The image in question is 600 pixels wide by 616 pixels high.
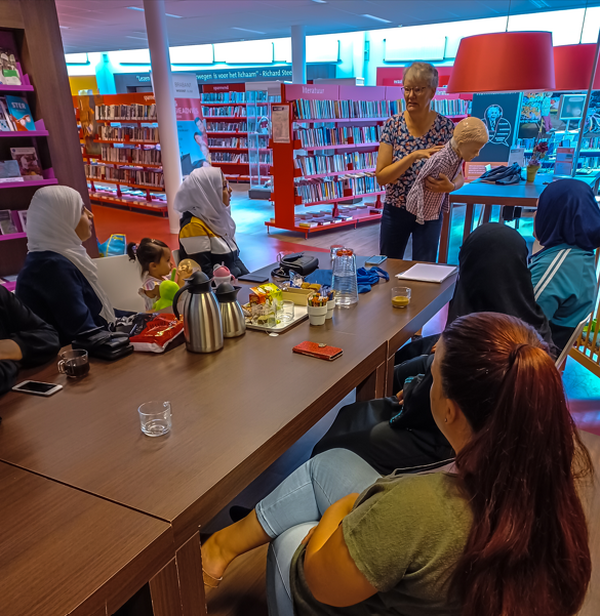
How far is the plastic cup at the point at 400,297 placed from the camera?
214 centimetres

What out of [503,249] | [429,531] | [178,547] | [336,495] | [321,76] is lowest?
[336,495]

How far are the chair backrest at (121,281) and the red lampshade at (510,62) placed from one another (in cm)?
254

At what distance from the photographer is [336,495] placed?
131cm

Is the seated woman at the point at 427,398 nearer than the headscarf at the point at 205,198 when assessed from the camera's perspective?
Yes

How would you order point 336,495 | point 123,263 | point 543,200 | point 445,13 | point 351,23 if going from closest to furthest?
point 336,495, point 543,200, point 123,263, point 445,13, point 351,23

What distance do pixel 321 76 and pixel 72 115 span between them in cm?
1101

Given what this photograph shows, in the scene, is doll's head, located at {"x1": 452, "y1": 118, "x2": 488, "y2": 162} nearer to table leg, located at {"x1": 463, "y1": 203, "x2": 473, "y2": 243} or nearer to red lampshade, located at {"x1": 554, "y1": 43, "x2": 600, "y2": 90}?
table leg, located at {"x1": 463, "y1": 203, "x2": 473, "y2": 243}

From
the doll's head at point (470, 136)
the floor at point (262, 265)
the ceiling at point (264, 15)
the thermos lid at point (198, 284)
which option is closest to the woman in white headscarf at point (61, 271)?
the thermos lid at point (198, 284)

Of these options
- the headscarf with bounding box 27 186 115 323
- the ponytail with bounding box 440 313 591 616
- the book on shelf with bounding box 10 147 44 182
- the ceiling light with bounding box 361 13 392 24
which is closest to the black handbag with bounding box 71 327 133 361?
the headscarf with bounding box 27 186 115 323

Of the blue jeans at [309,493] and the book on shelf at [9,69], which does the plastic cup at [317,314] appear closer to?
the blue jeans at [309,493]

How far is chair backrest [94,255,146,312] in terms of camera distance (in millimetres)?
2816

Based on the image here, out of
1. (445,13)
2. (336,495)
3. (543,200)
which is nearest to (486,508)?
(336,495)

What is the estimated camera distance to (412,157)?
2.99m

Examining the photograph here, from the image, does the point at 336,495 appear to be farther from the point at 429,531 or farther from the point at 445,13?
the point at 445,13
